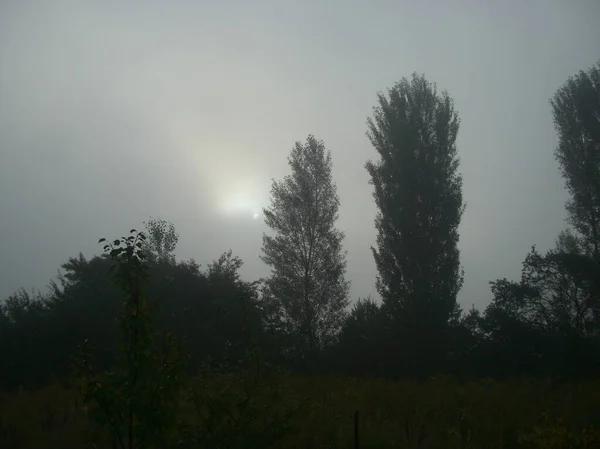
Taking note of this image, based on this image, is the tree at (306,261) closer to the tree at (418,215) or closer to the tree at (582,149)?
the tree at (418,215)

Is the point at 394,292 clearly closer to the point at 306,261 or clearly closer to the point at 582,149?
the point at 306,261

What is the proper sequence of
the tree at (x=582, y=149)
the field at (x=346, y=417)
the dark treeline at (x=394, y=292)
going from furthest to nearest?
the tree at (x=582, y=149)
the dark treeline at (x=394, y=292)
the field at (x=346, y=417)

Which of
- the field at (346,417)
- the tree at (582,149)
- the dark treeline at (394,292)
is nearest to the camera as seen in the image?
the field at (346,417)

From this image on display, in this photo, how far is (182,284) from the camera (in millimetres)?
23984

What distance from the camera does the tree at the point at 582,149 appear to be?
2575 centimetres

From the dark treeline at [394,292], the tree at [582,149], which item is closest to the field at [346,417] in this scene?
the dark treeline at [394,292]

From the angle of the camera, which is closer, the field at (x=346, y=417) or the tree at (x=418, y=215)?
the field at (x=346, y=417)

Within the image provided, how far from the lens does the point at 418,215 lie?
80.2 feet

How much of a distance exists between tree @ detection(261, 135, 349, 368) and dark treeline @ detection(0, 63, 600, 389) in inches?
2.2

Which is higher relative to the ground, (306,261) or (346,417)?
(306,261)

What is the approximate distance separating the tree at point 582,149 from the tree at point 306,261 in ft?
38.7

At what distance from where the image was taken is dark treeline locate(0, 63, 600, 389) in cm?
2055

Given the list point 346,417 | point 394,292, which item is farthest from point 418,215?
point 346,417

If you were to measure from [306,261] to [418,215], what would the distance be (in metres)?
6.14
